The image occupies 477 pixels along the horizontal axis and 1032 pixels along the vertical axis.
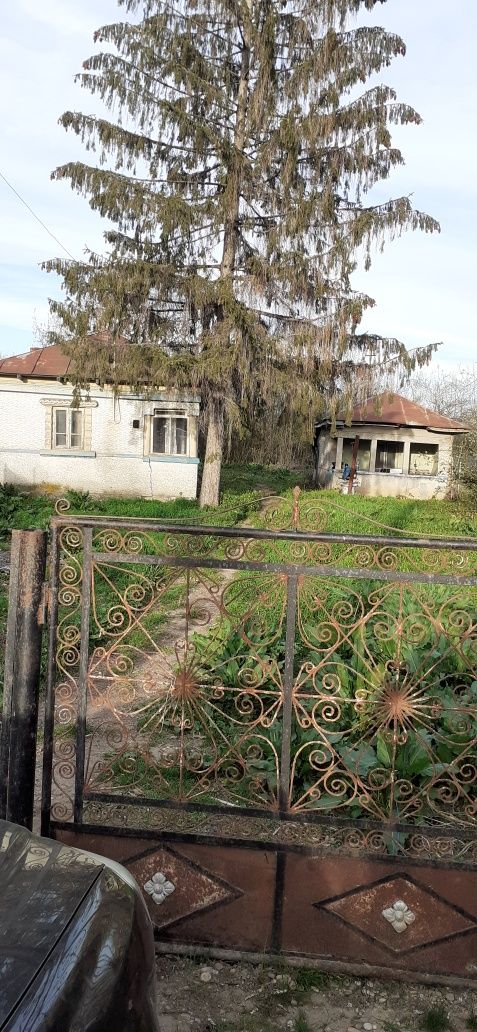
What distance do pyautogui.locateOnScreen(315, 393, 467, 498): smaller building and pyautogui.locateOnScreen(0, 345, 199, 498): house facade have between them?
663 centimetres

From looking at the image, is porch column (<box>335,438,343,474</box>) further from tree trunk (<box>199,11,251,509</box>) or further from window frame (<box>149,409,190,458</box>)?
tree trunk (<box>199,11,251,509</box>)

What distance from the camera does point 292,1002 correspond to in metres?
2.54

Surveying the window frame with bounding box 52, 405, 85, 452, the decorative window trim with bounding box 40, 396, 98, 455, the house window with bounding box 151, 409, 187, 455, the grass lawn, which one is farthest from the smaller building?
the window frame with bounding box 52, 405, 85, 452

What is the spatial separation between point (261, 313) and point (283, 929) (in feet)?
44.3

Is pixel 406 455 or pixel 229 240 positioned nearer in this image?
pixel 229 240

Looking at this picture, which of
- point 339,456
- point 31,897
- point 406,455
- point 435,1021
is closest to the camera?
point 31,897

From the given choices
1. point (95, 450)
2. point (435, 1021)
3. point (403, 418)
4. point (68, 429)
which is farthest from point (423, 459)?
point (435, 1021)

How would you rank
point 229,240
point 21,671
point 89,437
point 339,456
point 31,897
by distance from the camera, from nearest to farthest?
point 31,897, point 21,671, point 229,240, point 89,437, point 339,456

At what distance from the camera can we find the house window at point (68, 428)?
1706cm

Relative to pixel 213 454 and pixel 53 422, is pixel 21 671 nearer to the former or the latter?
pixel 213 454

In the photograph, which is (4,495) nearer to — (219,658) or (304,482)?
(219,658)

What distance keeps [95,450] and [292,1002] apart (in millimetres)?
15334

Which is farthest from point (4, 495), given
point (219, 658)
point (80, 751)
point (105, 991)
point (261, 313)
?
point (105, 991)

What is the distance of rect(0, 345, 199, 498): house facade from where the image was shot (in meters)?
16.9
